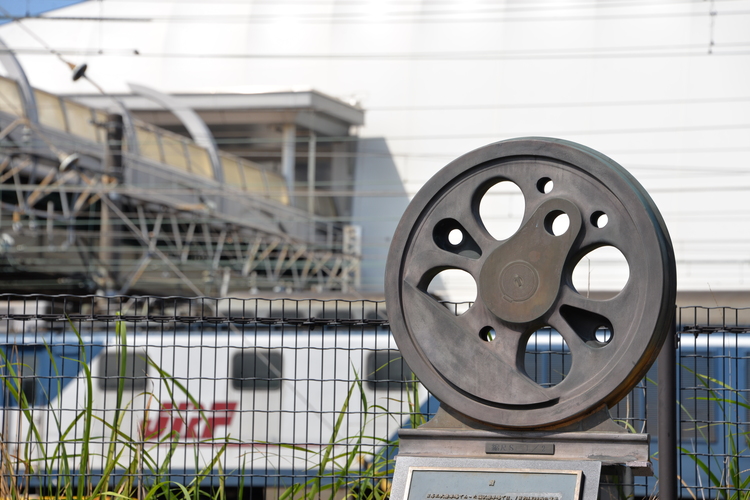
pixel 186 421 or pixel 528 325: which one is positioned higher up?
pixel 528 325

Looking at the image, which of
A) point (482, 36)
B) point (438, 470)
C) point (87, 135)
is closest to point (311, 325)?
point (438, 470)

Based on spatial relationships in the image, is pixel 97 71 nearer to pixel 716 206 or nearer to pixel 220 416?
pixel 716 206

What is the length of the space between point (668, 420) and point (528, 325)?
1.21m

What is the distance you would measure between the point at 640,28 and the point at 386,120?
8640mm

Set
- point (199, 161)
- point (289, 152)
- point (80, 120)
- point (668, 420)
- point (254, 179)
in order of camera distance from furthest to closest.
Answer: point (289, 152), point (254, 179), point (199, 161), point (80, 120), point (668, 420)

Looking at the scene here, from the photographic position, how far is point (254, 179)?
26359 millimetres

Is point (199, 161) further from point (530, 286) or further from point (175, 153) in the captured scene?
point (530, 286)

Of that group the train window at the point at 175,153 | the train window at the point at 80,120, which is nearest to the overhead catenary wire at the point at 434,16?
the train window at the point at 175,153

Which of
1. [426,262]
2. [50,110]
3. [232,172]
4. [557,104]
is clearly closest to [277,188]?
[232,172]

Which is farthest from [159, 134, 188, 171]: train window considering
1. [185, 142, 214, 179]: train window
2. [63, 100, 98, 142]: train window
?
[63, 100, 98, 142]: train window

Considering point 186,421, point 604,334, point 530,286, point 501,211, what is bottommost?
point 186,421

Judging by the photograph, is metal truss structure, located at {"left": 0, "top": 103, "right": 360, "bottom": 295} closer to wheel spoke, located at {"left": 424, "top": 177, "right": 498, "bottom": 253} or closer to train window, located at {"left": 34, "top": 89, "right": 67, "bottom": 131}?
train window, located at {"left": 34, "top": 89, "right": 67, "bottom": 131}

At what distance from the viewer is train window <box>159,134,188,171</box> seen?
75.6 feet

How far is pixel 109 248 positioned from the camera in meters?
22.1
